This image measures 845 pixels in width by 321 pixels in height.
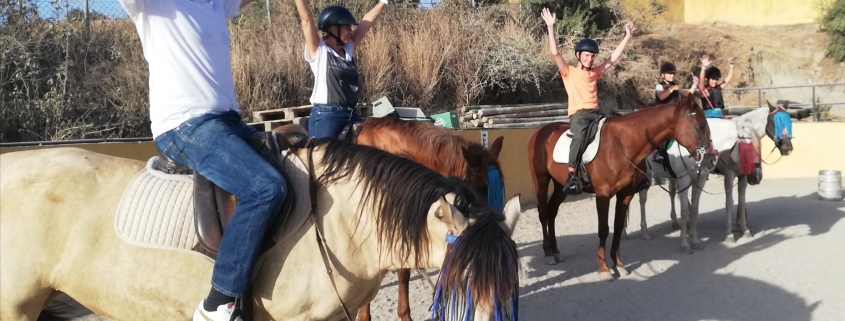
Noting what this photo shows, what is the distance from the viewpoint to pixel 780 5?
28281 millimetres

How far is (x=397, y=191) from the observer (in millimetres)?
2551

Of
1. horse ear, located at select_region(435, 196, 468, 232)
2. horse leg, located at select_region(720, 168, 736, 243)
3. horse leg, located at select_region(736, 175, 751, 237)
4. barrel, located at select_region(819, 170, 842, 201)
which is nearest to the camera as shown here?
horse ear, located at select_region(435, 196, 468, 232)

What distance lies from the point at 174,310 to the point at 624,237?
7.77m

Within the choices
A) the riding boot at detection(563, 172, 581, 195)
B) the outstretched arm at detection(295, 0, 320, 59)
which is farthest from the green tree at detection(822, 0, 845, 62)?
the outstretched arm at detection(295, 0, 320, 59)

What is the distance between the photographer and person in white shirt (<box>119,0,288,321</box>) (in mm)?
2404

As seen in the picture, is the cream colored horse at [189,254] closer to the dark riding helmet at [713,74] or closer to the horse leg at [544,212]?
the horse leg at [544,212]

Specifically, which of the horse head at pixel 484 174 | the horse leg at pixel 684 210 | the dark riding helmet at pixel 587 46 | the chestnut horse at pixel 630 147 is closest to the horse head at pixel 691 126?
the chestnut horse at pixel 630 147

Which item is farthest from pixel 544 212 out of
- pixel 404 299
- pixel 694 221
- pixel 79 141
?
pixel 79 141

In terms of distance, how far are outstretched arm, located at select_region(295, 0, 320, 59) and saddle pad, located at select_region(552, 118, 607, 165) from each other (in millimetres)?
3761

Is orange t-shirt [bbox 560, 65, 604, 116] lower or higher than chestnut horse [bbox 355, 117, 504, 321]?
higher

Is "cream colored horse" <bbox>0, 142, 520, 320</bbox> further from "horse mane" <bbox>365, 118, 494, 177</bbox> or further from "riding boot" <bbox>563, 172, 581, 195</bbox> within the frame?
"riding boot" <bbox>563, 172, 581, 195</bbox>

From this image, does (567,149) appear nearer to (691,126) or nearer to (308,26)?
(691,126)

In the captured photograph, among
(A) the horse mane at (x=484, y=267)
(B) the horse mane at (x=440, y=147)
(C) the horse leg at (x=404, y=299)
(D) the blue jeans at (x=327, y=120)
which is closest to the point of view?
(A) the horse mane at (x=484, y=267)

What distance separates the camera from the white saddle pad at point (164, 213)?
252 centimetres
